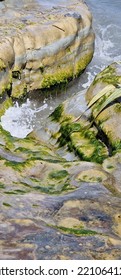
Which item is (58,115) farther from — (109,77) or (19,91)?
(19,91)

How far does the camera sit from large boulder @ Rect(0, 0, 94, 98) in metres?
15.1

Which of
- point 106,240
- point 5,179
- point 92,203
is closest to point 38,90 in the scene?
point 5,179

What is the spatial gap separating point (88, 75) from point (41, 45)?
309cm

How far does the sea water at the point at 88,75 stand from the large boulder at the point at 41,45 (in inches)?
17.3

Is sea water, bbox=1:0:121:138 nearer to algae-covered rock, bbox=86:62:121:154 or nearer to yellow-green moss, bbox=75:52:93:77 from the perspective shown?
yellow-green moss, bbox=75:52:93:77

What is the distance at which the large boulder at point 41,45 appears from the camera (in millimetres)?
15070

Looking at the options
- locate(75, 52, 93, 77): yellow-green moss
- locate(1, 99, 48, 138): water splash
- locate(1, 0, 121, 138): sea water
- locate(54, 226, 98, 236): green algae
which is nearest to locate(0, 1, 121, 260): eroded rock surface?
locate(54, 226, 98, 236): green algae

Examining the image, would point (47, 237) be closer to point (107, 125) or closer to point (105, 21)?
point (107, 125)

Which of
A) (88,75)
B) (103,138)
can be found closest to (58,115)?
(103,138)

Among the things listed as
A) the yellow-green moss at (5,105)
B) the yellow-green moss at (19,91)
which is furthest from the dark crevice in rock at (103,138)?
the yellow-green moss at (19,91)

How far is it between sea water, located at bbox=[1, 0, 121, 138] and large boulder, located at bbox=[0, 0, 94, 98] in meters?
0.44

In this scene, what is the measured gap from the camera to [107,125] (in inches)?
432

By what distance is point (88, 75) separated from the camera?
717 inches

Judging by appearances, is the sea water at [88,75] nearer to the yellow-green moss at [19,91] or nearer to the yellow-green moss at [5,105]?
the yellow-green moss at [5,105]
